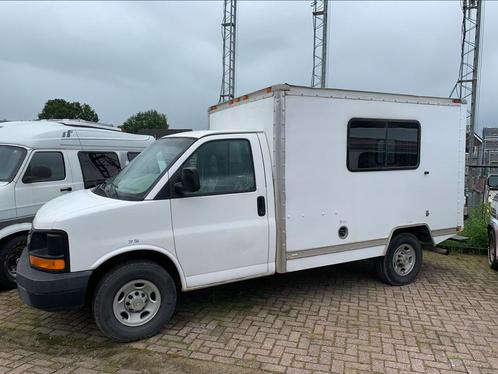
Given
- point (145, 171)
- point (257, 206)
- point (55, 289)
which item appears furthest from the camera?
point (257, 206)

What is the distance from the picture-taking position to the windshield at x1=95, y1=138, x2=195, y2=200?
4.30 m

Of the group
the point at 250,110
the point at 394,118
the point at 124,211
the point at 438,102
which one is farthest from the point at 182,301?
the point at 438,102

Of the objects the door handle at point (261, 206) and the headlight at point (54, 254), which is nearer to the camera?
the headlight at point (54, 254)

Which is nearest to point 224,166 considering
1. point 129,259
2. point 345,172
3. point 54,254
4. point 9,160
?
point 129,259

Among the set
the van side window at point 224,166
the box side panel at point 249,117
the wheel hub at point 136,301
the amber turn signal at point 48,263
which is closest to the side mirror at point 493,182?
the box side panel at point 249,117

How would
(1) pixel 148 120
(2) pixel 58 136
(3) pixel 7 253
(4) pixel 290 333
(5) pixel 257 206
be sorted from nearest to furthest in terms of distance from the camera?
1. (4) pixel 290 333
2. (5) pixel 257 206
3. (3) pixel 7 253
4. (2) pixel 58 136
5. (1) pixel 148 120

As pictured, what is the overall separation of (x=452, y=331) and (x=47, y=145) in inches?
232

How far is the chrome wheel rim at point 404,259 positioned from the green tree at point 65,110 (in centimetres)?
5428

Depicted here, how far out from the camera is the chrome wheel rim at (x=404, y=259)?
5926mm

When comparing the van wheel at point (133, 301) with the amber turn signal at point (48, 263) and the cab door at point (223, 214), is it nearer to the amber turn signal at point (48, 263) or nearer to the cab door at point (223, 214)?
the cab door at point (223, 214)

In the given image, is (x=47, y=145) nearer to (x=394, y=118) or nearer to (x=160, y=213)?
(x=160, y=213)

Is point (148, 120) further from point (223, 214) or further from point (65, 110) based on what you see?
point (223, 214)

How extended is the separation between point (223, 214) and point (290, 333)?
144cm

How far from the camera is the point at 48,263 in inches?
153
